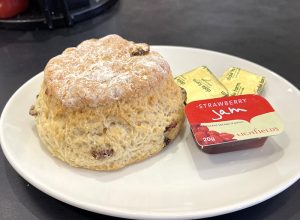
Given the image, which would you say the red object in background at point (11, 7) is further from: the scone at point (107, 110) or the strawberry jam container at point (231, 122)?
the strawberry jam container at point (231, 122)

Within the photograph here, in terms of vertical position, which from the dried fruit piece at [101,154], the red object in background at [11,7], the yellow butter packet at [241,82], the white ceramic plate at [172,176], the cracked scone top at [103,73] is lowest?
the white ceramic plate at [172,176]

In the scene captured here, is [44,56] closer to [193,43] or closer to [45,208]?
[193,43]

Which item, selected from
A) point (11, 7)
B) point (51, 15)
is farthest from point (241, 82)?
point (11, 7)

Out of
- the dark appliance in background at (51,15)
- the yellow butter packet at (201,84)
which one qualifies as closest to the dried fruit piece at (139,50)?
the yellow butter packet at (201,84)

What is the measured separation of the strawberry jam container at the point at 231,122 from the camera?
726mm

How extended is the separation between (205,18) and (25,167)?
99 centimetres

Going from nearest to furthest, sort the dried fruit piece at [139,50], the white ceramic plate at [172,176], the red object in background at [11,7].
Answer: the white ceramic plate at [172,176]
the dried fruit piece at [139,50]
the red object in background at [11,7]

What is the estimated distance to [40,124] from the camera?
782 mm

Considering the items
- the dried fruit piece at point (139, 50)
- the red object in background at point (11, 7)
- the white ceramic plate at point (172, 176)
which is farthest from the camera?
the red object in background at point (11, 7)

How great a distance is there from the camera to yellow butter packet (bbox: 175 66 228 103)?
890 millimetres

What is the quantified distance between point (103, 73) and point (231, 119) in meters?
0.28

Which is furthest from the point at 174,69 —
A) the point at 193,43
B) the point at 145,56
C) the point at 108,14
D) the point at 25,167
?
the point at 108,14

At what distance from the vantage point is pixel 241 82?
939 millimetres

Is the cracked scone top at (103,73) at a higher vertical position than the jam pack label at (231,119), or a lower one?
higher
